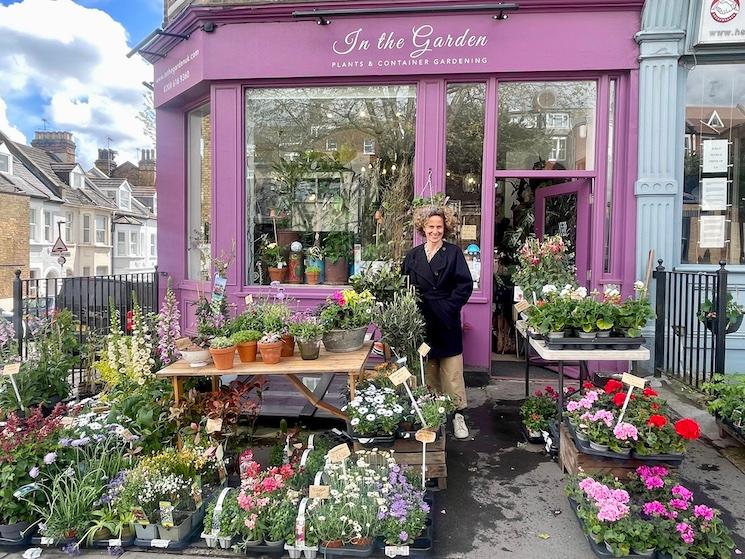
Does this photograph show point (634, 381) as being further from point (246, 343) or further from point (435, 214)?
point (246, 343)

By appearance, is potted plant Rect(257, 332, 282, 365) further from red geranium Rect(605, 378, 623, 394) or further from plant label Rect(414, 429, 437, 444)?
red geranium Rect(605, 378, 623, 394)

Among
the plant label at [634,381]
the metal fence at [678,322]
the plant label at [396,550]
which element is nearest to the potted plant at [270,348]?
the plant label at [396,550]

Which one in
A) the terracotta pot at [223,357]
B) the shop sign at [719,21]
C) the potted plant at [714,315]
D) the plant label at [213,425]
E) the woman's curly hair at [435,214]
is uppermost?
the shop sign at [719,21]

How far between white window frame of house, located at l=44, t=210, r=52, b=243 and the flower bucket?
29.6 meters

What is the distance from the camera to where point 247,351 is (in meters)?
3.42

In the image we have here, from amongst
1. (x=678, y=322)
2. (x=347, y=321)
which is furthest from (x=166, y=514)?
(x=678, y=322)

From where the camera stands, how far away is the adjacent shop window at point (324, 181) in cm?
640

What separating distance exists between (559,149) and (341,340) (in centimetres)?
402

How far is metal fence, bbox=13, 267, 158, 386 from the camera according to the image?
215 inches

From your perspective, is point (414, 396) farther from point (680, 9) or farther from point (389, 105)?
point (680, 9)

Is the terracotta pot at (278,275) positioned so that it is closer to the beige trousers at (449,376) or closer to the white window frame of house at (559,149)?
the beige trousers at (449,376)

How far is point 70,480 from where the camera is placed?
3.03 m

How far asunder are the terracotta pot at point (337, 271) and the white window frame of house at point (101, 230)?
30.1m

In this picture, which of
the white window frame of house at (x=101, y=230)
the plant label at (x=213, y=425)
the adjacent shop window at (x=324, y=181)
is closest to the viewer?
the plant label at (x=213, y=425)
